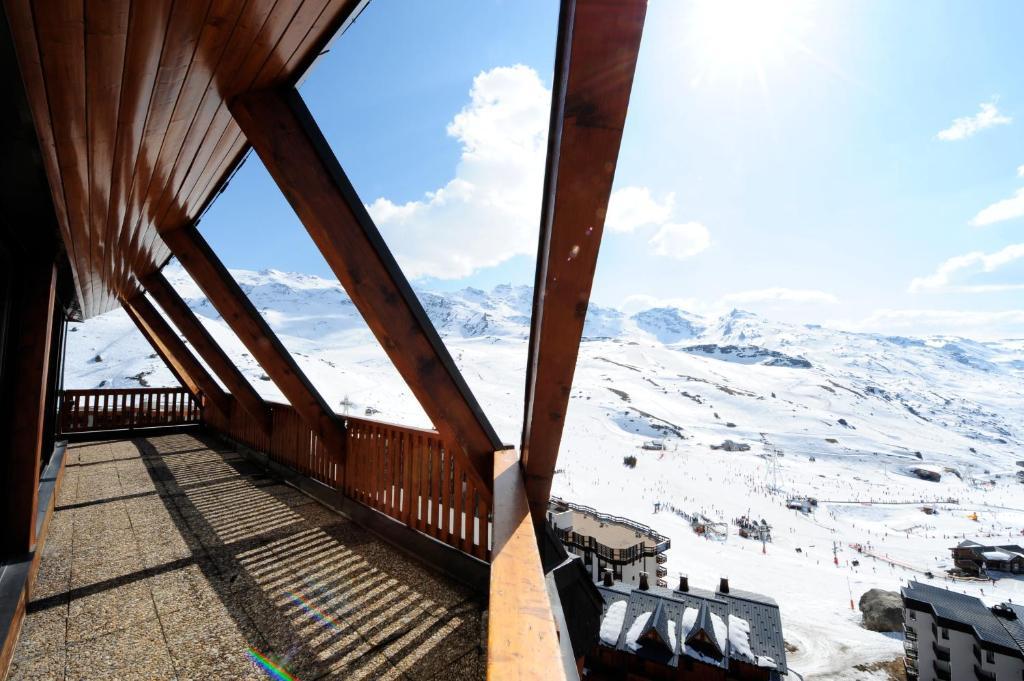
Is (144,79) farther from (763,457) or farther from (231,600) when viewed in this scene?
(763,457)

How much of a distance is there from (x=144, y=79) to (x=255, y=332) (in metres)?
2.72

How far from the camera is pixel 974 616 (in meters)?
14.7

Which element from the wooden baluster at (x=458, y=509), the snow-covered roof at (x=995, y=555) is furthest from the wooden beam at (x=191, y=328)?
the snow-covered roof at (x=995, y=555)

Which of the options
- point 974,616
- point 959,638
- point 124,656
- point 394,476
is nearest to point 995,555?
point 974,616

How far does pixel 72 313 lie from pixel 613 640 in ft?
48.7

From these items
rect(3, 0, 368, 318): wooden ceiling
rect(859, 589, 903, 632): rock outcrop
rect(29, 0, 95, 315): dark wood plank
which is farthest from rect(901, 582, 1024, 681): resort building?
rect(29, 0, 95, 315): dark wood plank

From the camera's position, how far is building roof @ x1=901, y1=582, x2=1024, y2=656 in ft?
44.5

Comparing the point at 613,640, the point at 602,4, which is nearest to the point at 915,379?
the point at 613,640

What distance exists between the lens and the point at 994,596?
75.7ft

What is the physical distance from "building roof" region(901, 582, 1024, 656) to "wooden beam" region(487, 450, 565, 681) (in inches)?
809

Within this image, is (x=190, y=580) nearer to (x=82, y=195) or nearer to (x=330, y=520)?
(x=330, y=520)

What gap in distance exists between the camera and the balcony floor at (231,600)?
196 cm

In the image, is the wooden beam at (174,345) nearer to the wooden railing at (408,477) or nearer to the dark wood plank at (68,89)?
the wooden railing at (408,477)

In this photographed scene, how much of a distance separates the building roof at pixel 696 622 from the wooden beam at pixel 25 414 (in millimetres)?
14163
